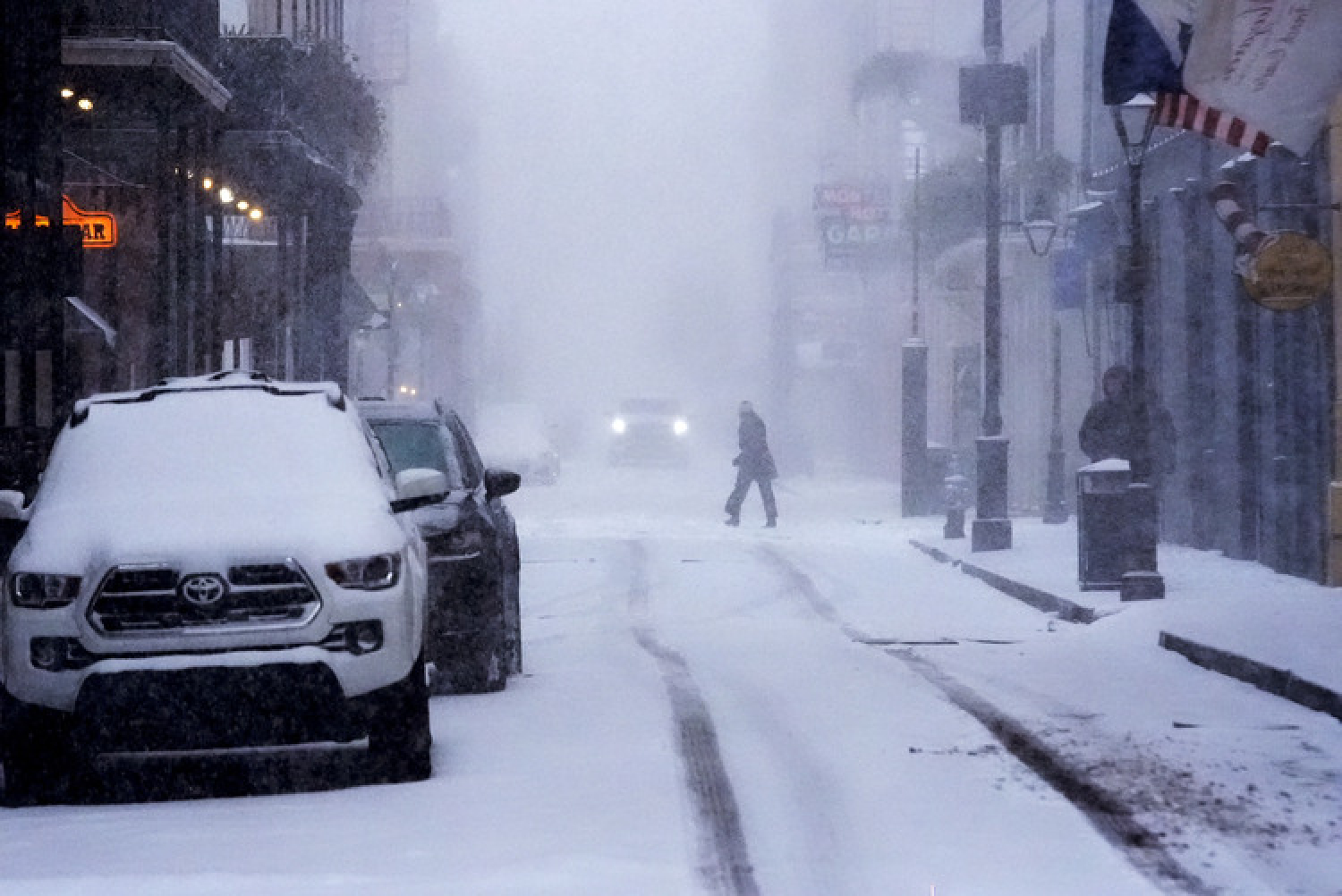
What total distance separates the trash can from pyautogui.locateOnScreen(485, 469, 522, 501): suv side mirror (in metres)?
7.14

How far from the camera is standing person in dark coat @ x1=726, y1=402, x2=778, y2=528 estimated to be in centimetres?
3016

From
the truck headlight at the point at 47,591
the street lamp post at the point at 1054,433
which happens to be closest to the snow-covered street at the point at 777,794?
the truck headlight at the point at 47,591

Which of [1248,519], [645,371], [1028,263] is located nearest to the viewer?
[1248,519]

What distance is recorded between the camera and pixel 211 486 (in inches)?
327

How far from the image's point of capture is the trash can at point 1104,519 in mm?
17141

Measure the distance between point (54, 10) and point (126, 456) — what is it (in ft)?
Answer: 29.0

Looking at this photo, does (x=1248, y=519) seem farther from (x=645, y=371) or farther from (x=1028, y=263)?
(x=645, y=371)

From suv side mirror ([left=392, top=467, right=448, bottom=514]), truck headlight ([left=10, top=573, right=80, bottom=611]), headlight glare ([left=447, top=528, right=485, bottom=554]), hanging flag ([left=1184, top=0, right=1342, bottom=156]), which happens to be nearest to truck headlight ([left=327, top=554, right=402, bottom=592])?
suv side mirror ([left=392, top=467, right=448, bottom=514])

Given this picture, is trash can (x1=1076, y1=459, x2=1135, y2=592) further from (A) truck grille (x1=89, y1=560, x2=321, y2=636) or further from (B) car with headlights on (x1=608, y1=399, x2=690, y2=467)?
(B) car with headlights on (x1=608, y1=399, x2=690, y2=467)

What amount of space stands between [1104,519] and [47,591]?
11.4 meters

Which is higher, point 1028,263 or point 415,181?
point 415,181

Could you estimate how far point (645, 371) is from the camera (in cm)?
15600

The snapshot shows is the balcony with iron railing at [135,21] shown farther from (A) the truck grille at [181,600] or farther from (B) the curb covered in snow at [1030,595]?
(A) the truck grille at [181,600]

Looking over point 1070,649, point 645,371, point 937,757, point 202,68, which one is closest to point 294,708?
point 937,757
